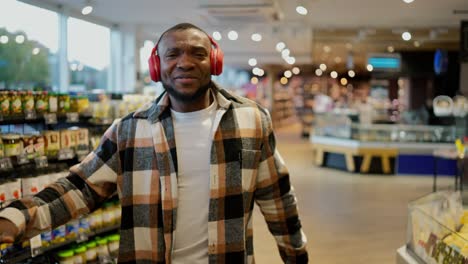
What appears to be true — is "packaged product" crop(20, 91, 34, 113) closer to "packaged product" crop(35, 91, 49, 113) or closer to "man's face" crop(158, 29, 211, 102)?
"packaged product" crop(35, 91, 49, 113)

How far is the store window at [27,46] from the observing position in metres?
5.71

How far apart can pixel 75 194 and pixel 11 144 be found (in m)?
1.85

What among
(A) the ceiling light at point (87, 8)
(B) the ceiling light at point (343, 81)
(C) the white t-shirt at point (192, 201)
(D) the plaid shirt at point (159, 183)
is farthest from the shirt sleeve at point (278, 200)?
(B) the ceiling light at point (343, 81)

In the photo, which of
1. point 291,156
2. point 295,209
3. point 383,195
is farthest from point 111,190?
point 291,156

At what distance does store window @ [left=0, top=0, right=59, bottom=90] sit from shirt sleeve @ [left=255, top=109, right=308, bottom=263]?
3817mm

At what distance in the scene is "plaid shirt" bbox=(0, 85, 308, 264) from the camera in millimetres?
1846

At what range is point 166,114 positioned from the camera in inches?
76.2

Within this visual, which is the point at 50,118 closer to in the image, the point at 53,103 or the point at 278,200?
the point at 53,103

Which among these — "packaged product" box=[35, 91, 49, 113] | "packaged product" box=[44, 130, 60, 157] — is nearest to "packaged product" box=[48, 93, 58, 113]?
"packaged product" box=[35, 91, 49, 113]

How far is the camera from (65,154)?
13.3 ft

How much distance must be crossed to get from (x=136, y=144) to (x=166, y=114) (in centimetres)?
14

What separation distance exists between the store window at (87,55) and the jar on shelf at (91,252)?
259 centimetres

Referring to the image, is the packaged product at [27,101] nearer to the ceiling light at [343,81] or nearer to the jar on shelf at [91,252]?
the jar on shelf at [91,252]

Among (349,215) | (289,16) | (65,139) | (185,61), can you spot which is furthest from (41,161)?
(289,16)
